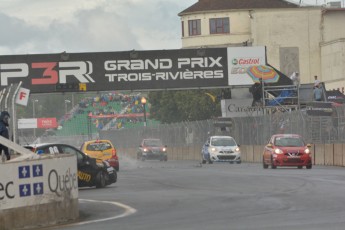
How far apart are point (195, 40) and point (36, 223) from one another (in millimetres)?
94396

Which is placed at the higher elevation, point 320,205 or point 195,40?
point 195,40

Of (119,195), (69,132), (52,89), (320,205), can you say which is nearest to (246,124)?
(52,89)

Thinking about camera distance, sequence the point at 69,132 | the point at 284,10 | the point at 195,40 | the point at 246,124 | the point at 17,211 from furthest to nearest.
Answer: the point at 69,132 < the point at 195,40 < the point at 284,10 < the point at 246,124 < the point at 17,211

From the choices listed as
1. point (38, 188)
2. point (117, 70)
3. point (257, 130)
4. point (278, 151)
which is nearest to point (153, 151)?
point (257, 130)

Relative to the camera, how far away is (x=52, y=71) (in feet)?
179

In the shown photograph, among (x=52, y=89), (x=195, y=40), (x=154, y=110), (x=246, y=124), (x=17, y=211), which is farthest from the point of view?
(x=154, y=110)

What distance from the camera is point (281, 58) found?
101m

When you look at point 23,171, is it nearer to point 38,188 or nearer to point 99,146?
point 38,188

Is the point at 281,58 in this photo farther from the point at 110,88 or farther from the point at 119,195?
the point at 119,195

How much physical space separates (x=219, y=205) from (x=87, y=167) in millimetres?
8944

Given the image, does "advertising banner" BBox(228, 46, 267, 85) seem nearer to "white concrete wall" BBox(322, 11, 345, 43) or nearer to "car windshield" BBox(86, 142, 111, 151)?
"car windshield" BBox(86, 142, 111, 151)

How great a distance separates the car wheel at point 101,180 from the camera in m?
27.8

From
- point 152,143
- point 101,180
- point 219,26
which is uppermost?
point 219,26

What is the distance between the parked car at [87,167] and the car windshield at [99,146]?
41.5 feet
